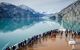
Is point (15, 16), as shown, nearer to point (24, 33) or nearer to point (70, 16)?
point (24, 33)

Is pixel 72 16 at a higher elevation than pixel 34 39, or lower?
higher

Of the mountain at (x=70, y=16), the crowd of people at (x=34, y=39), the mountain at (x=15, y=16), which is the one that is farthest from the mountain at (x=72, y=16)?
the mountain at (x=15, y=16)

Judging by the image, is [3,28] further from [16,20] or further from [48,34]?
[48,34]

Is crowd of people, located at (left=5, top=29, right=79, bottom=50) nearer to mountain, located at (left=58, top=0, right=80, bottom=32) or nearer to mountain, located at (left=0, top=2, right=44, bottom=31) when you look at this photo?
mountain, located at (left=58, top=0, right=80, bottom=32)

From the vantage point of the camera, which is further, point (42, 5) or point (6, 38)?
point (42, 5)

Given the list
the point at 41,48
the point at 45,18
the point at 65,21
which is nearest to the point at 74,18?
the point at 65,21

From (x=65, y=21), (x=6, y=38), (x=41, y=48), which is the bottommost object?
(x=41, y=48)

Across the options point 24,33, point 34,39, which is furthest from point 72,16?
point 24,33
